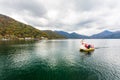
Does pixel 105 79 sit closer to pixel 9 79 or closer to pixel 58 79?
pixel 58 79

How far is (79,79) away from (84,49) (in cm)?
6318

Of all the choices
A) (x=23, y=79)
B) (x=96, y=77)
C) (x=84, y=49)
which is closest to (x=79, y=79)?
(x=96, y=77)

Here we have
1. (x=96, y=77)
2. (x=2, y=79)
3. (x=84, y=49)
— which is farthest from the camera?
(x=84, y=49)

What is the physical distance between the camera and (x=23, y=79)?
3056cm

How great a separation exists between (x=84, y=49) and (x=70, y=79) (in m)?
63.9

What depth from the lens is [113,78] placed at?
31453 mm

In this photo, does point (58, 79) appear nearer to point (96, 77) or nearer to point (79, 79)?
point (79, 79)

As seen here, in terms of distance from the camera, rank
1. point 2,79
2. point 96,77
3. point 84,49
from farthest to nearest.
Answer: point 84,49 → point 96,77 → point 2,79

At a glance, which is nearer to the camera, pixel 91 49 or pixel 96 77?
pixel 96 77

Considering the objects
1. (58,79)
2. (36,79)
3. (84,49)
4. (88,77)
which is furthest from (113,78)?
(84,49)

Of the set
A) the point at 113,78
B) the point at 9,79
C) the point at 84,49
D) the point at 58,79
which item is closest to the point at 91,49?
the point at 84,49

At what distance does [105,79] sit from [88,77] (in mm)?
4926

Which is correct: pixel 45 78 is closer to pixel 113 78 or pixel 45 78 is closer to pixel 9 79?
pixel 9 79

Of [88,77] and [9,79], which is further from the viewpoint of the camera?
[88,77]
